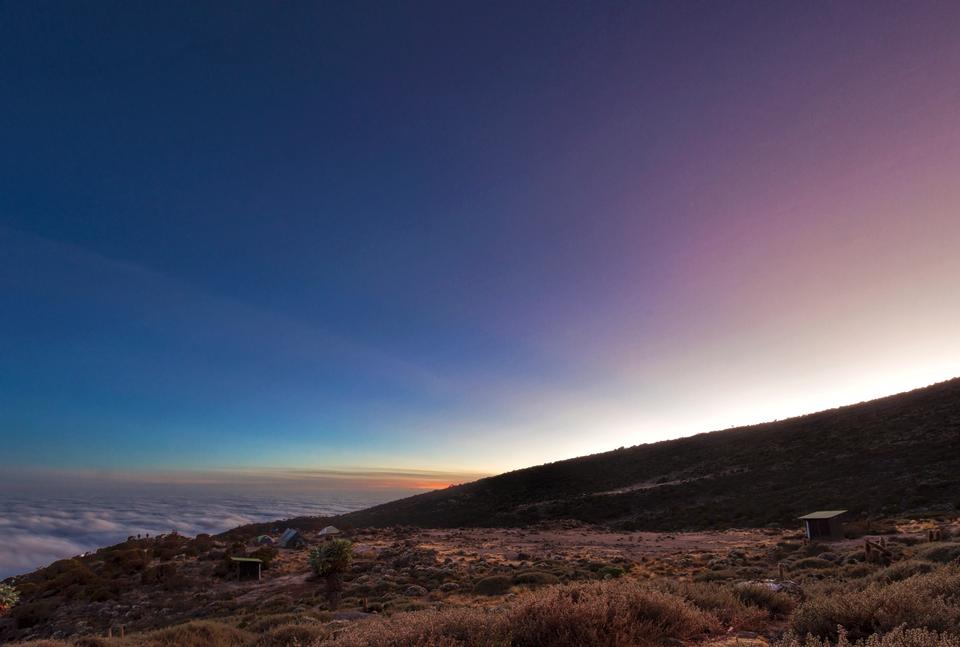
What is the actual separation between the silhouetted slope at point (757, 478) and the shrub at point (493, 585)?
1062 inches

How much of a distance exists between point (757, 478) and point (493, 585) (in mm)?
40957

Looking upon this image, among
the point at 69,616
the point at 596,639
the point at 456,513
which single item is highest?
the point at 596,639

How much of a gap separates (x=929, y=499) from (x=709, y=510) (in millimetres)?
16369

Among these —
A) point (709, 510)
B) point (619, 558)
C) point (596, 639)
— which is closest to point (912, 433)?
point (709, 510)

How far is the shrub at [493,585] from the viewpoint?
20833mm

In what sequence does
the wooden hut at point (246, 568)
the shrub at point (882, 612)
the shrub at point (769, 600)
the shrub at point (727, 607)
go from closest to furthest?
the shrub at point (882, 612) < the shrub at point (727, 607) < the shrub at point (769, 600) < the wooden hut at point (246, 568)

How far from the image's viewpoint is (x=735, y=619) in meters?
8.16

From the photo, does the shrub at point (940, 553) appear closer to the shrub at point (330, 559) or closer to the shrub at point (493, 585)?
the shrub at point (493, 585)

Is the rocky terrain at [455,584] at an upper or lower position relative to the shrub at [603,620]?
lower

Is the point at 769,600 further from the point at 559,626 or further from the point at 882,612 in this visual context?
the point at 559,626

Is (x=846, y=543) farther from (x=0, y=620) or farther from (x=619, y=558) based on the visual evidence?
(x=0, y=620)

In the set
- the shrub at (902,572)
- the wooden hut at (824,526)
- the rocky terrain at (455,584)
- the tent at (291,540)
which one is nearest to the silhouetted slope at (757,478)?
the rocky terrain at (455,584)

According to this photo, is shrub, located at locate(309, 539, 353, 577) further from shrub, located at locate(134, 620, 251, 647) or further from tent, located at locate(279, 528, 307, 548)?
tent, located at locate(279, 528, 307, 548)

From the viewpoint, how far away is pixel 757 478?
5131 centimetres
